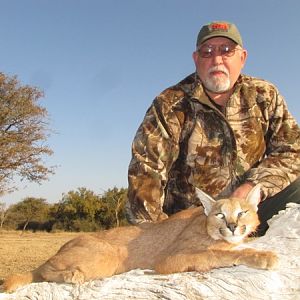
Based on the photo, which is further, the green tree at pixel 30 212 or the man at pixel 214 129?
the green tree at pixel 30 212

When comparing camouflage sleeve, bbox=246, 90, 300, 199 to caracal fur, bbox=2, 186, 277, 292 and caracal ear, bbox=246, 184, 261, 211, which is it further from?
caracal fur, bbox=2, 186, 277, 292

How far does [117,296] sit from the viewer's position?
3699 mm

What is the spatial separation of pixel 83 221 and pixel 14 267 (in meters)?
25.4

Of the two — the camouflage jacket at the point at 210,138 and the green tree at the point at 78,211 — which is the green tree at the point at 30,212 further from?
the camouflage jacket at the point at 210,138

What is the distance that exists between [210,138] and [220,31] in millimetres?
1363

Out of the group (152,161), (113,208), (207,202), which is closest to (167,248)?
(207,202)

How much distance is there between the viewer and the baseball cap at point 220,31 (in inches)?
256

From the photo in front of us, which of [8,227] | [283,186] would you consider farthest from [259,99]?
[8,227]

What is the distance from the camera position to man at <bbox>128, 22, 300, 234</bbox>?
6.55 metres

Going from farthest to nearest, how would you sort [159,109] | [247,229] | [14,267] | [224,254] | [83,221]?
[83,221]
[14,267]
[159,109]
[247,229]
[224,254]

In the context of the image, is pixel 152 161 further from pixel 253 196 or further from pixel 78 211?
pixel 78 211

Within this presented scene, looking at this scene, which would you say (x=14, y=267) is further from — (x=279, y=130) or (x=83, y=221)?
(x=83, y=221)

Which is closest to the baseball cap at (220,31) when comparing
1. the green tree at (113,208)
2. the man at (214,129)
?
the man at (214,129)

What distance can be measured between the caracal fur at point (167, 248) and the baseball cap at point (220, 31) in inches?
102
